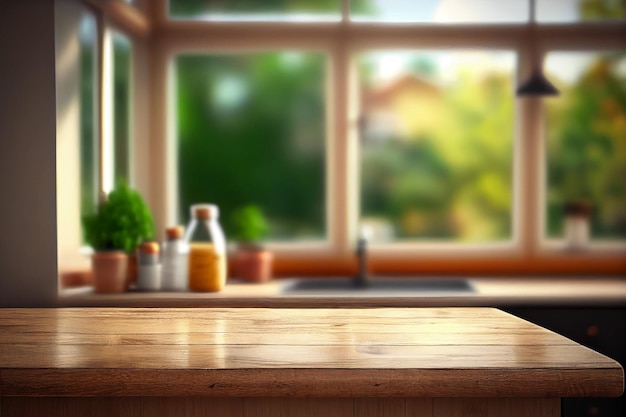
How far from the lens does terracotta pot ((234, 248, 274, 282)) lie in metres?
3.04

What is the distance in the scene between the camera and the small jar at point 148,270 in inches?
109

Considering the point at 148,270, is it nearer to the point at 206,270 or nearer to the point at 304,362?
the point at 206,270

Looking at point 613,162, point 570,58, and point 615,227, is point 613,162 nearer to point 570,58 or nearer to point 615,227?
point 615,227

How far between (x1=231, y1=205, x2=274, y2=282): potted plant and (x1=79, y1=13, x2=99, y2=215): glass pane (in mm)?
682

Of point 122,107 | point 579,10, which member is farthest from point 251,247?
point 579,10

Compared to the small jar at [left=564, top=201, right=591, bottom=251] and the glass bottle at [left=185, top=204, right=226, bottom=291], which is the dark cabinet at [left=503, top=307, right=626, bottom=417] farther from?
the glass bottle at [left=185, top=204, right=226, bottom=291]

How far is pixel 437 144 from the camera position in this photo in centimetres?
340

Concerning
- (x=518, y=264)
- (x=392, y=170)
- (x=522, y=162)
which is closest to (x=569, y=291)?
(x=518, y=264)

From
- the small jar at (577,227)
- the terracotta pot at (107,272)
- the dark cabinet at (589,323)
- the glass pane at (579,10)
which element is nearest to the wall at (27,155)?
the terracotta pot at (107,272)

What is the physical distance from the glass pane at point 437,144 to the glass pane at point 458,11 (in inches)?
6.6

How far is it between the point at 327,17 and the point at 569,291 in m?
1.76

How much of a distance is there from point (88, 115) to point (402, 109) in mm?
1528

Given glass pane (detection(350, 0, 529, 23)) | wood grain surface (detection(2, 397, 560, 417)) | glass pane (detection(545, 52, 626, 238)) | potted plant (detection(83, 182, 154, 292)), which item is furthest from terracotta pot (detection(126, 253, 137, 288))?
glass pane (detection(545, 52, 626, 238))

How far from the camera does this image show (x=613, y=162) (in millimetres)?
3387
